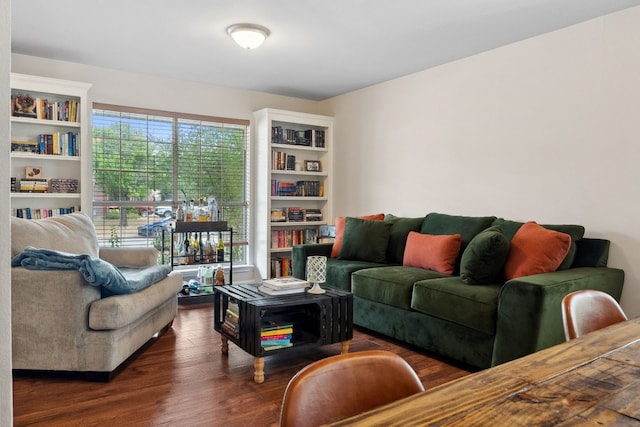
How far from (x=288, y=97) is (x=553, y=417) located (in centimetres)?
547

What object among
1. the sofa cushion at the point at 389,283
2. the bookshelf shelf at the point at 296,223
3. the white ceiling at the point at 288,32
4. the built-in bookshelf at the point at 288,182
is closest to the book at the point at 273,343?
the sofa cushion at the point at 389,283

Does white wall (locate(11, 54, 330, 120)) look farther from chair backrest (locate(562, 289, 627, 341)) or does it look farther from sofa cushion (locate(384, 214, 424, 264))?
chair backrest (locate(562, 289, 627, 341))

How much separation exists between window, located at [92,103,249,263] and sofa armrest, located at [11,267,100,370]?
2.14m

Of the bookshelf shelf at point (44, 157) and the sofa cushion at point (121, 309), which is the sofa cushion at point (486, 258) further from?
the bookshelf shelf at point (44, 157)

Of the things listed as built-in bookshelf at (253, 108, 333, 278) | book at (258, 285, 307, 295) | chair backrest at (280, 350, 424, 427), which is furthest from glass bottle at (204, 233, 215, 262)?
chair backrest at (280, 350, 424, 427)

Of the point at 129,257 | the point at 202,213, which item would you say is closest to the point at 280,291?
the point at 129,257

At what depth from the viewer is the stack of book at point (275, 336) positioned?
8.86 ft

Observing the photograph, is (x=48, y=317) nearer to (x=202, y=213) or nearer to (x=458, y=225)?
(x=202, y=213)

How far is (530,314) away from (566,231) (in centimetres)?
108

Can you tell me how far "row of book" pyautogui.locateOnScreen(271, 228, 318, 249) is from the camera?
18.0ft

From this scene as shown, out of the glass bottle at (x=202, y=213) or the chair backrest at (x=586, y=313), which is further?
the glass bottle at (x=202, y=213)

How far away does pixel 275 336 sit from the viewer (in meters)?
2.74

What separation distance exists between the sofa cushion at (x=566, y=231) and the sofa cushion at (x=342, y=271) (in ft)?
3.72

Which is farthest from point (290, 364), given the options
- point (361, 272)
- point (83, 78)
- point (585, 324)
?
point (83, 78)
